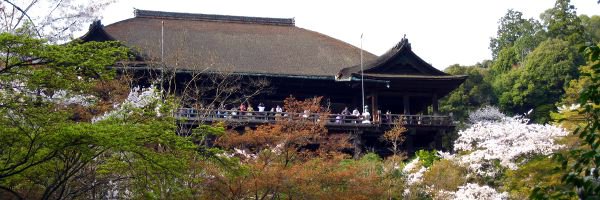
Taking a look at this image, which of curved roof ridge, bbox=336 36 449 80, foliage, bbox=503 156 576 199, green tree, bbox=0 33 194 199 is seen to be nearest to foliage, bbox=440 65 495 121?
curved roof ridge, bbox=336 36 449 80

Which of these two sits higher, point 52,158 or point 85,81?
point 85,81

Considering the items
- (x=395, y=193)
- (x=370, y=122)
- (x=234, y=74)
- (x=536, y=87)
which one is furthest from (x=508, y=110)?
(x=395, y=193)

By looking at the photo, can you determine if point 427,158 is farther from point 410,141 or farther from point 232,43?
point 232,43

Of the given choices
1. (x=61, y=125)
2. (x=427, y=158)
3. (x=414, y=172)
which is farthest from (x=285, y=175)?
(x=427, y=158)

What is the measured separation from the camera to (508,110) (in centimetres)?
3956

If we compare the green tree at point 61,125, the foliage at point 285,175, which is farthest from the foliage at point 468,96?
the green tree at point 61,125

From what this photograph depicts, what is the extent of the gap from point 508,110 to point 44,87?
3258 cm

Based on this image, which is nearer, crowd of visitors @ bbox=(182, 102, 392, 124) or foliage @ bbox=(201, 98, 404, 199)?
foliage @ bbox=(201, 98, 404, 199)

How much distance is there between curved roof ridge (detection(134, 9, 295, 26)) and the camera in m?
31.6

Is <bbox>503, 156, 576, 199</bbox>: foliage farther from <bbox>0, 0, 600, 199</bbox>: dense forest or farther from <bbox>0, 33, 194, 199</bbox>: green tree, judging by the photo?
<bbox>0, 33, 194, 199</bbox>: green tree

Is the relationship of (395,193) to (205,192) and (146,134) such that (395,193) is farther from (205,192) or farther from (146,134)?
(146,134)

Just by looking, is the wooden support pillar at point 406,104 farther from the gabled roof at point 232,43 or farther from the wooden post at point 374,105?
the gabled roof at point 232,43

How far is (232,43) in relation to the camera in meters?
29.0

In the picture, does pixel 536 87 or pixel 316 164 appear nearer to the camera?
pixel 316 164
